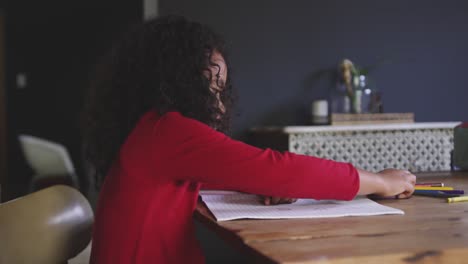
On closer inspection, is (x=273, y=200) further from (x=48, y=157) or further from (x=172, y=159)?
(x=48, y=157)

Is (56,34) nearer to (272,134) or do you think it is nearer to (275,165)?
(272,134)

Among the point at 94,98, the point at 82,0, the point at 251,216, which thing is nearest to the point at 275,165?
the point at 251,216

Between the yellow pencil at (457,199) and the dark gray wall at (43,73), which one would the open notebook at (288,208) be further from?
the dark gray wall at (43,73)

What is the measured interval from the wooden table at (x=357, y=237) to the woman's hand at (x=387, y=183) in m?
0.08

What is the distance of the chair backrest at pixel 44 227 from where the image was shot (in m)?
1.04

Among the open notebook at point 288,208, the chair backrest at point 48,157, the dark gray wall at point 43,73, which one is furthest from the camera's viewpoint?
the dark gray wall at point 43,73

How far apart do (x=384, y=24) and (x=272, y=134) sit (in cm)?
103

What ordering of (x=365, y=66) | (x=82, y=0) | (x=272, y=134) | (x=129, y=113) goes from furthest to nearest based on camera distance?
(x=82, y=0) → (x=365, y=66) → (x=272, y=134) → (x=129, y=113)

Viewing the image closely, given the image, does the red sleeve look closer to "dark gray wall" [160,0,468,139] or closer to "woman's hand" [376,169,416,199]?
"woman's hand" [376,169,416,199]

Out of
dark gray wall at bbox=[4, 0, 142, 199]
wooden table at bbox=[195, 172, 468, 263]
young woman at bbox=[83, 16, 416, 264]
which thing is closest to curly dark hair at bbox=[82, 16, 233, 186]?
young woman at bbox=[83, 16, 416, 264]

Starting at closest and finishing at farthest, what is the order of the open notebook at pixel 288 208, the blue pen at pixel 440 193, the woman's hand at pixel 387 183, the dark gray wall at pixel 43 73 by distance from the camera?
the open notebook at pixel 288 208 < the woman's hand at pixel 387 183 < the blue pen at pixel 440 193 < the dark gray wall at pixel 43 73

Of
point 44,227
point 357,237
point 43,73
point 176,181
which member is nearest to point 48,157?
point 43,73

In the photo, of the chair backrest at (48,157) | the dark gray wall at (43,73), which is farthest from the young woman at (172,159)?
the dark gray wall at (43,73)

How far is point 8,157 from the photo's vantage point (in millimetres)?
6113
